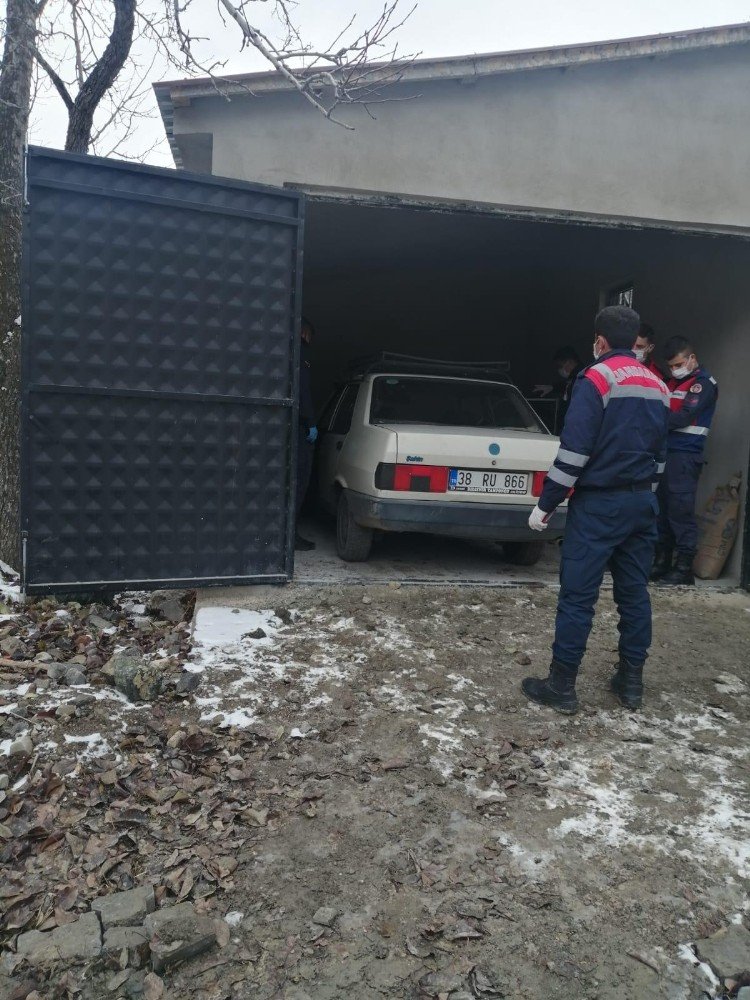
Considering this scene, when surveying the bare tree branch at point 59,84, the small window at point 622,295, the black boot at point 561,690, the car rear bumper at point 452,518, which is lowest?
the black boot at point 561,690

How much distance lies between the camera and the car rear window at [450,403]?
6.68 m

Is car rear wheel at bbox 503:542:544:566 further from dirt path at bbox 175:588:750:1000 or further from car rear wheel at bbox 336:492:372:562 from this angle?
dirt path at bbox 175:588:750:1000

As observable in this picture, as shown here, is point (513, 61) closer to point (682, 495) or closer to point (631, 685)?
point (682, 495)

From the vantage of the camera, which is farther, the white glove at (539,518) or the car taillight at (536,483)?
the car taillight at (536,483)

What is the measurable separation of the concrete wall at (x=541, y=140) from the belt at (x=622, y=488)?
287 cm

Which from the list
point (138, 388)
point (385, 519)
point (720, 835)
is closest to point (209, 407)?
point (138, 388)

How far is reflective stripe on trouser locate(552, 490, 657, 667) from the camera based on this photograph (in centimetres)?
397

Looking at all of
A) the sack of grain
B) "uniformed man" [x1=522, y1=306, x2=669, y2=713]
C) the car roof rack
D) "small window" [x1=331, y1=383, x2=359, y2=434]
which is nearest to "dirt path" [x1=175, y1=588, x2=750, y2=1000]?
"uniformed man" [x1=522, y1=306, x2=669, y2=713]

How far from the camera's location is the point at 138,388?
5184 millimetres

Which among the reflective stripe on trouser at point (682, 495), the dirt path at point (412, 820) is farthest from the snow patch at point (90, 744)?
the reflective stripe on trouser at point (682, 495)

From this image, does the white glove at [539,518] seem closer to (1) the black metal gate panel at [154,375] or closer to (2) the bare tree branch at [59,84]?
(1) the black metal gate panel at [154,375]

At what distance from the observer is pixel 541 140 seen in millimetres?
5891

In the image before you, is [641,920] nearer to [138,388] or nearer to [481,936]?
[481,936]

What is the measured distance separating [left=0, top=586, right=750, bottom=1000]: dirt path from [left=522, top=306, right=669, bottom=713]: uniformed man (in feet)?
1.35
